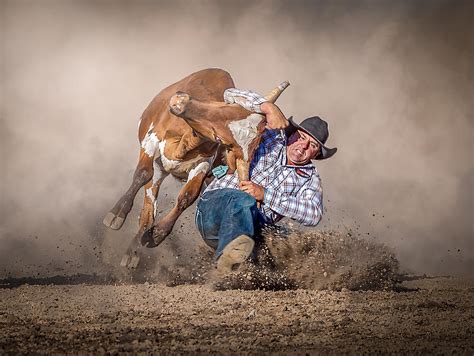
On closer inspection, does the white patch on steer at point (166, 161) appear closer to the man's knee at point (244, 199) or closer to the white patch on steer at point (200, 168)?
the white patch on steer at point (200, 168)

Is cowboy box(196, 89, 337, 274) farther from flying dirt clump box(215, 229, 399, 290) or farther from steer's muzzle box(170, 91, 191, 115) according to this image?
steer's muzzle box(170, 91, 191, 115)

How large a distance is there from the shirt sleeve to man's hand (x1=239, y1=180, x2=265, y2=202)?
0.06 metres

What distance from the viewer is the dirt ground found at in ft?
12.5

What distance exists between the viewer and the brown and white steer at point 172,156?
5965 millimetres

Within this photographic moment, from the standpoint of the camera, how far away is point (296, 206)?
5.71m

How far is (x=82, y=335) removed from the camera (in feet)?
13.2

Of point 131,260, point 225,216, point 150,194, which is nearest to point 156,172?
point 150,194

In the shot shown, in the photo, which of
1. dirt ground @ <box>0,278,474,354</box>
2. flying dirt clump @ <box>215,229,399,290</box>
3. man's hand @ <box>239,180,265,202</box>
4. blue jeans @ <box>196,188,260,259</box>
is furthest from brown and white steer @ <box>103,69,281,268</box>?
flying dirt clump @ <box>215,229,399,290</box>

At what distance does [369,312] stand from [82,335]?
1701mm

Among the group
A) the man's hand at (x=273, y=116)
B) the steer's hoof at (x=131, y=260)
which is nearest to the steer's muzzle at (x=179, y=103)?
the man's hand at (x=273, y=116)

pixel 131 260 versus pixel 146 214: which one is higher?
pixel 146 214

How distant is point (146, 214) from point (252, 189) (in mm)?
1124

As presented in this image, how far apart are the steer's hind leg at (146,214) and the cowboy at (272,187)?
62 centimetres

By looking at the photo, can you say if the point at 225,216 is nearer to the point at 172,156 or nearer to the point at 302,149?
the point at 302,149
